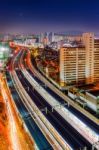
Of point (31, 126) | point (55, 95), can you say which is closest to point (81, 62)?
point (55, 95)

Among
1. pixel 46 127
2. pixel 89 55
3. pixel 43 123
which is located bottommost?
pixel 46 127

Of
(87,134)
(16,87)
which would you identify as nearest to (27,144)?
(87,134)

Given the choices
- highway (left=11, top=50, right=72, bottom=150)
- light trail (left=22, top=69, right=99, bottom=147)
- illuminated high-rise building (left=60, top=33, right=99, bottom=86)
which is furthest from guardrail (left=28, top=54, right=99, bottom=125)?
highway (left=11, top=50, right=72, bottom=150)

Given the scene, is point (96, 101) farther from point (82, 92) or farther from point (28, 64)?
point (28, 64)

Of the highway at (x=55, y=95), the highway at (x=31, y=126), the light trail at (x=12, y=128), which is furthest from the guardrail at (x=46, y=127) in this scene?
the highway at (x=55, y=95)

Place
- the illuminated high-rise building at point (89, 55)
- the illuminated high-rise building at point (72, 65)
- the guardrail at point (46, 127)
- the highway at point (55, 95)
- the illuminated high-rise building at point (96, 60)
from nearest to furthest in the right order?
1. the guardrail at point (46, 127)
2. the highway at point (55, 95)
3. the illuminated high-rise building at point (72, 65)
4. the illuminated high-rise building at point (89, 55)
5. the illuminated high-rise building at point (96, 60)

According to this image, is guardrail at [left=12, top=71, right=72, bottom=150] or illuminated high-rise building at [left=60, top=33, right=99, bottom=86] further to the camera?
illuminated high-rise building at [left=60, top=33, right=99, bottom=86]

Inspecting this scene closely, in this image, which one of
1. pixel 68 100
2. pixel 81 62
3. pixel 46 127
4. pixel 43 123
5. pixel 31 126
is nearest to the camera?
pixel 46 127

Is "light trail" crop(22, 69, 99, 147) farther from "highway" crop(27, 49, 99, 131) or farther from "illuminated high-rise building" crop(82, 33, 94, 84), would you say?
"illuminated high-rise building" crop(82, 33, 94, 84)

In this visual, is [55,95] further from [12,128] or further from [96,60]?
[96,60]

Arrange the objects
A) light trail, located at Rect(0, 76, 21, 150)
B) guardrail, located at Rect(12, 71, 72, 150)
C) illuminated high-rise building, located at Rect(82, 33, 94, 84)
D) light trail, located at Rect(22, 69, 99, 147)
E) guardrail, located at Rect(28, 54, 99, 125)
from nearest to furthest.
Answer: guardrail, located at Rect(12, 71, 72, 150) < light trail, located at Rect(0, 76, 21, 150) < light trail, located at Rect(22, 69, 99, 147) < guardrail, located at Rect(28, 54, 99, 125) < illuminated high-rise building, located at Rect(82, 33, 94, 84)

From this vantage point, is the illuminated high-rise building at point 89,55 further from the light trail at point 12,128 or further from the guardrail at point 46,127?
the light trail at point 12,128
